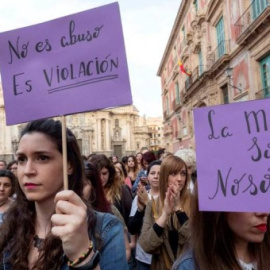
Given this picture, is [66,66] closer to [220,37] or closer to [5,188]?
[5,188]

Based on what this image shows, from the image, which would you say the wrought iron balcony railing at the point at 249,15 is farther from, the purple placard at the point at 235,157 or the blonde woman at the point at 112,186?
the purple placard at the point at 235,157

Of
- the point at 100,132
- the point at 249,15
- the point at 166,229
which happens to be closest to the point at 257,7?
the point at 249,15

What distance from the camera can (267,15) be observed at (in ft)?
36.0

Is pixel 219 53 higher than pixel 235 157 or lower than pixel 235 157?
higher

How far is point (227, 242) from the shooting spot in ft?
5.60

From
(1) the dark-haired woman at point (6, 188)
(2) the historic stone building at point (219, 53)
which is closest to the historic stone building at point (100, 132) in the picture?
(2) the historic stone building at point (219, 53)

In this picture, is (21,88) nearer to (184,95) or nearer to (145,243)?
(145,243)

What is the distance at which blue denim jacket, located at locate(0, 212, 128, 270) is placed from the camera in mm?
1625

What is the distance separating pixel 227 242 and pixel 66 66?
1.15 metres

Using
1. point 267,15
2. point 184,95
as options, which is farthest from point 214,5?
point 184,95

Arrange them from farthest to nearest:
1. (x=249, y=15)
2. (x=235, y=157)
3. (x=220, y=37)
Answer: (x=220, y=37) < (x=249, y=15) < (x=235, y=157)

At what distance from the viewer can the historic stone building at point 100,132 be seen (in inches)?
2026

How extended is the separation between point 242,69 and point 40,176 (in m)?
13.5

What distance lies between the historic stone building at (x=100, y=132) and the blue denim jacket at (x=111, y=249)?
49893 millimetres
